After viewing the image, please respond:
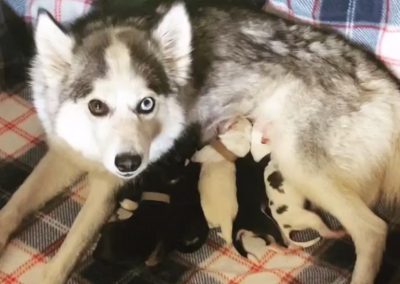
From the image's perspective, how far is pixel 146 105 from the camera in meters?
2.20

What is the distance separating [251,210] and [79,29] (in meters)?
0.85

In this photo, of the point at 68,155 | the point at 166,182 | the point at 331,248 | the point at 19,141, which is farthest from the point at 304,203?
the point at 19,141

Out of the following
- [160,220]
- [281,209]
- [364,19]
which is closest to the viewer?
[160,220]

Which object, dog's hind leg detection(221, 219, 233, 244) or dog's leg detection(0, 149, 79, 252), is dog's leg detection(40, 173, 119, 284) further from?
dog's hind leg detection(221, 219, 233, 244)

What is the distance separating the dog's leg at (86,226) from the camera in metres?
2.23

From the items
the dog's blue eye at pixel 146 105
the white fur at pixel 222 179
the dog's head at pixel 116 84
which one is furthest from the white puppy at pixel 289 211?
the dog's blue eye at pixel 146 105

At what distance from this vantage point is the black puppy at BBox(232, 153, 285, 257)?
7.51 feet

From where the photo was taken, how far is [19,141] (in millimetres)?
2730

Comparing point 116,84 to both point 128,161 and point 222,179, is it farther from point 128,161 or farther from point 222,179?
point 222,179

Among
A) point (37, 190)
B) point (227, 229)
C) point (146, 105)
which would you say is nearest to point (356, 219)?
point (227, 229)

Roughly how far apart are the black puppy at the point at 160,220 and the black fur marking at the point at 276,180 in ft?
0.81

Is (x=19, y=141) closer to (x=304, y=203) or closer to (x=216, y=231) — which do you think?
(x=216, y=231)

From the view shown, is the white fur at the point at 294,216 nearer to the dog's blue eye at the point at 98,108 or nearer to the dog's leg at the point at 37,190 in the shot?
the dog's blue eye at the point at 98,108

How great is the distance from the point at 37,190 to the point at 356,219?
110 centimetres
